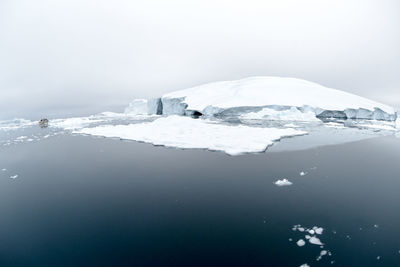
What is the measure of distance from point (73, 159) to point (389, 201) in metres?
8.44

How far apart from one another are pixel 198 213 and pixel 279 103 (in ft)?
65.0

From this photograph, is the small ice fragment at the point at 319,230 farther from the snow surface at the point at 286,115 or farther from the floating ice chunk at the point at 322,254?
the snow surface at the point at 286,115

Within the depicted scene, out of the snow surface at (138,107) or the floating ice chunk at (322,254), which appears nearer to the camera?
the floating ice chunk at (322,254)

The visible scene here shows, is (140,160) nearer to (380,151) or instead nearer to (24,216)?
(24,216)

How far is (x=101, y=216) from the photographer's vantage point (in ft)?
12.2

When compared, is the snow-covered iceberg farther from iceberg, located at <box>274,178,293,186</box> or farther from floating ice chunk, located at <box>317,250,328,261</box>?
floating ice chunk, located at <box>317,250,328,261</box>

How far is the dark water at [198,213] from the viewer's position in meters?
2.81

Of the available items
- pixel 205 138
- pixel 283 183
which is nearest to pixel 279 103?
pixel 205 138

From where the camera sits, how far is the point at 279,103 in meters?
21.8

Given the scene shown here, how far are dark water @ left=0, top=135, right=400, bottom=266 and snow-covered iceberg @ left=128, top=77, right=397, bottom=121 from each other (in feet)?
50.4

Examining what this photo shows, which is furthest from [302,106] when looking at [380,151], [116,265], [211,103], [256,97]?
[116,265]

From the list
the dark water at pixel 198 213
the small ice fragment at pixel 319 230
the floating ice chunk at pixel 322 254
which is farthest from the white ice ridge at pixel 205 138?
the floating ice chunk at pixel 322 254

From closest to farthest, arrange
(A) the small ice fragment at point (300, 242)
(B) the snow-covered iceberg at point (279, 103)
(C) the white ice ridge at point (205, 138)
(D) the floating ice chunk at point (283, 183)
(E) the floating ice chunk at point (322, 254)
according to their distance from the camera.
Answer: (E) the floating ice chunk at point (322, 254), (A) the small ice fragment at point (300, 242), (D) the floating ice chunk at point (283, 183), (C) the white ice ridge at point (205, 138), (B) the snow-covered iceberg at point (279, 103)

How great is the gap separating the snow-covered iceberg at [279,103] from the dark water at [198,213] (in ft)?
50.4
